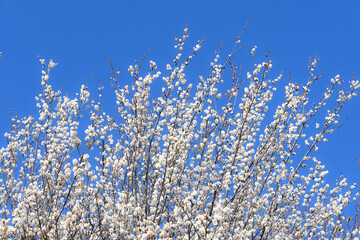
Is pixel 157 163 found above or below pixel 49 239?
above

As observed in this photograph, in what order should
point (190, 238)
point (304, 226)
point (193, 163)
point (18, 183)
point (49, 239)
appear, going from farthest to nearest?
1. point (18, 183)
2. point (304, 226)
3. point (193, 163)
4. point (49, 239)
5. point (190, 238)

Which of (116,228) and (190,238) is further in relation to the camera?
(116,228)

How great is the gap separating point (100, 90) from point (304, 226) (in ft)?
12.6

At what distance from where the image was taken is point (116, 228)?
208 inches

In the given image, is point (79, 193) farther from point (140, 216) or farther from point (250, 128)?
point (250, 128)

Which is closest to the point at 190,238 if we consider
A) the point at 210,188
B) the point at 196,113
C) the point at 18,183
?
the point at 210,188

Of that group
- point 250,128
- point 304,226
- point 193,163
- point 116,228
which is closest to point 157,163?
point 193,163

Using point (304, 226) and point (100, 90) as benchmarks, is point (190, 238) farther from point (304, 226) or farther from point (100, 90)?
point (100, 90)

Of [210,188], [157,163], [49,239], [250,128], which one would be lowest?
[49,239]

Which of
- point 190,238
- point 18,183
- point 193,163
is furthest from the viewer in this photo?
point 18,183

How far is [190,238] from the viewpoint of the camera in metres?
4.50

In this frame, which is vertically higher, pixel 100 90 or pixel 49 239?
pixel 100 90

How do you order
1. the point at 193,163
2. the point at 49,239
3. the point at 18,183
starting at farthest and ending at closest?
the point at 18,183 → the point at 193,163 → the point at 49,239

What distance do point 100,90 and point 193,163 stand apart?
6.30 ft
